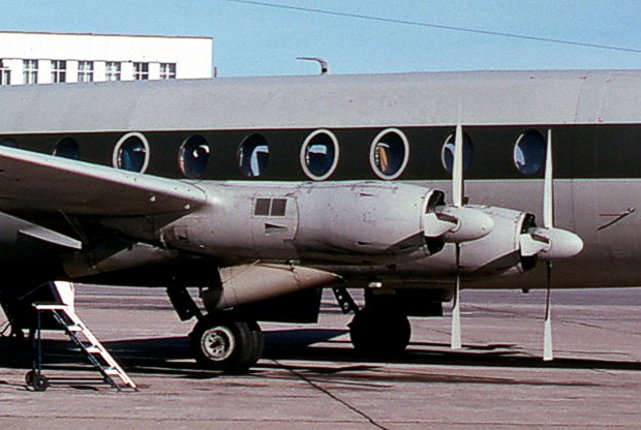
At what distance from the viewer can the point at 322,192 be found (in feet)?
52.7

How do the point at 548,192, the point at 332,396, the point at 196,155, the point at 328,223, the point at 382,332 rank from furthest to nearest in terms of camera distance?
the point at 382,332 < the point at 196,155 < the point at 548,192 < the point at 328,223 < the point at 332,396

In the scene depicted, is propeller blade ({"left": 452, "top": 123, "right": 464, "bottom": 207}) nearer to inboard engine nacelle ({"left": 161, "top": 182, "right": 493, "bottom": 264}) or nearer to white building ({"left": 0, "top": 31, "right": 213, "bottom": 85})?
inboard engine nacelle ({"left": 161, "top": 182, "right": 493, "bottom": 264})

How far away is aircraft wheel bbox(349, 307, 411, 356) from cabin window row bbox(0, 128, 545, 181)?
402 centimetres

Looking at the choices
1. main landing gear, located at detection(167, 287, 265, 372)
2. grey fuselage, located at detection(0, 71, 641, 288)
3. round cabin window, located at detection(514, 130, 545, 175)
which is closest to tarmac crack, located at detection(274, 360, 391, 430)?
main landing gear, located at detection(167, 287, 265, 372)

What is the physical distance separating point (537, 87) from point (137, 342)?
1042 cm

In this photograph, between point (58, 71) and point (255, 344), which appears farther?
point (58, 71)

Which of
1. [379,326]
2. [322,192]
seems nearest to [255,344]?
[322,192]

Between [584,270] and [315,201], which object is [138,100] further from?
[584,270]

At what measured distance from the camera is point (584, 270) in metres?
17.8

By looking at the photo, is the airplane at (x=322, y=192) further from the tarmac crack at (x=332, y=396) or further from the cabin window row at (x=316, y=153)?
the tarmac crack at (x=332, y=396)

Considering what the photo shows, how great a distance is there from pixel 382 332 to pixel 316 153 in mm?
4427

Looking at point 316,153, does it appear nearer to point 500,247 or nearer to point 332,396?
point 500,247

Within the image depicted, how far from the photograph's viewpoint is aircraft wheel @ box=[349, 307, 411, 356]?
2138 cm

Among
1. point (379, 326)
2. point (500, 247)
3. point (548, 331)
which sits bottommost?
point (379, 326)
